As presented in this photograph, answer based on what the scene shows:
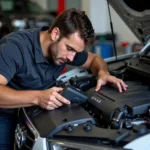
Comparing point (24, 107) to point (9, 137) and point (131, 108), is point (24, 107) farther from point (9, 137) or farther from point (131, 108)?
point (131, 108)

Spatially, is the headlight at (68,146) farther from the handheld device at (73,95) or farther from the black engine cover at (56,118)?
the handheld device at (73,95)

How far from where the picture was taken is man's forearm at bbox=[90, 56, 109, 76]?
6.44 feet

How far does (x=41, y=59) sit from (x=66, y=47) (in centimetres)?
18

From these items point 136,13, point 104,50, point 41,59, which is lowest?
point 104,50

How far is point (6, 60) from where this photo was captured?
62.8 inches

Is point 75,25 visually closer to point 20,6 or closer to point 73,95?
point 73,95

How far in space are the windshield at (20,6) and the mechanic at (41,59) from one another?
19.4 ft

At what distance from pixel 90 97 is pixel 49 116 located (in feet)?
0.94

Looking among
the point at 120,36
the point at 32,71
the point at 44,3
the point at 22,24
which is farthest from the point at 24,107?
the point at 44,3

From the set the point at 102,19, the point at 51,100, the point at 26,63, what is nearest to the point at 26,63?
the point at 26,63

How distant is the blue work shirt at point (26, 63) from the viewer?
1610 mm

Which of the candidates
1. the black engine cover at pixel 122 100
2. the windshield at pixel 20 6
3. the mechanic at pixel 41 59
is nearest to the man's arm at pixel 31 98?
the mechanic at pixel 41 59

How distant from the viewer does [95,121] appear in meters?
1.46

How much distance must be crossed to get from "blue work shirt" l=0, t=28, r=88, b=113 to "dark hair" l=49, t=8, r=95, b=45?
0.19m
